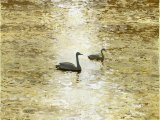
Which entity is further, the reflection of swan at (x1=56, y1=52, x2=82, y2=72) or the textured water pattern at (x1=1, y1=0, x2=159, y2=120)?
the reflection of swan at (x1=56, y1=52, x2=82, y2=72)

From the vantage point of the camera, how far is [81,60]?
424 inches

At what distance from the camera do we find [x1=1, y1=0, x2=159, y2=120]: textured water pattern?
837 cm

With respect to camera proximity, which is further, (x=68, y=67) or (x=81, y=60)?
(x=81, y=60)

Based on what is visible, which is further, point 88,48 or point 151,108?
point 88,48

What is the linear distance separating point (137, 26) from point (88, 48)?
2682mm

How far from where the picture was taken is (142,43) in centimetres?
1227

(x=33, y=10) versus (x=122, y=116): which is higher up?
(x=33, y=10)

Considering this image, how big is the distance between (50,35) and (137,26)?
2.78 m

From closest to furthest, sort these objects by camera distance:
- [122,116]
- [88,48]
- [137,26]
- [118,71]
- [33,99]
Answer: [122,116], [33,99], [118,71], [88,48], [137,26]

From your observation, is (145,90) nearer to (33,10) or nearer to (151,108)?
(151,108)

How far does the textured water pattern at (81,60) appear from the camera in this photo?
837 cm

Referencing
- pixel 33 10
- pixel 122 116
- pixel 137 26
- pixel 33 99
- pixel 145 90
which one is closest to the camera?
pixel 122 116

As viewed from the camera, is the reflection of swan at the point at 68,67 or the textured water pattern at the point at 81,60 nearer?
the textured water pattern at the point at 81,60

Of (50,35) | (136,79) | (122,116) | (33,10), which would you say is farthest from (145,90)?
(33,10)
